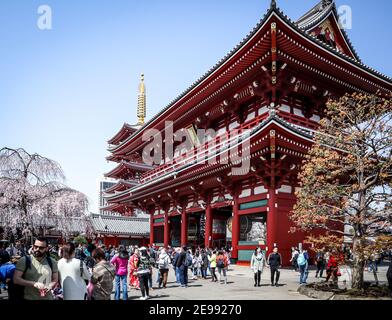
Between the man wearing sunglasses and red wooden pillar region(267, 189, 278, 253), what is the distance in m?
15.0

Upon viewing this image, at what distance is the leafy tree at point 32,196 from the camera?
16.8 m

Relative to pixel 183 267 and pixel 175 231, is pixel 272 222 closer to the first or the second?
pixel 183 267

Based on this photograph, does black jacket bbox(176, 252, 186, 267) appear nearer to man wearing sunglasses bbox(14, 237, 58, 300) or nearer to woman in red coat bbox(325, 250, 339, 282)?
woman in red coat bbox(325, 250, 339, 282)

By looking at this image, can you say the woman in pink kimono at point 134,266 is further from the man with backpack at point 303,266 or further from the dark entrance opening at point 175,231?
the dark entrance opening at point 175,231

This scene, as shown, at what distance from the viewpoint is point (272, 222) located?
64.1ft

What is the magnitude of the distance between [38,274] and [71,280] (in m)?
0.82

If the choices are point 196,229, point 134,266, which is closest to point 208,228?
point 196,229

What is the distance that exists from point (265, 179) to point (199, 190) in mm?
6468

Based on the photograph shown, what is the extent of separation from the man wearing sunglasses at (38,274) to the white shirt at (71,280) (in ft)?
1.51

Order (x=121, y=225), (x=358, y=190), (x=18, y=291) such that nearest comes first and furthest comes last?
(x=18, y=291) → (x=358, y=190) → (x=121, y=225)

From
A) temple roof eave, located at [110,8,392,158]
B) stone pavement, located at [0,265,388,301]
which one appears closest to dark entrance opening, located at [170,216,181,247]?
temple roof eave, located at [110,8,392,158]

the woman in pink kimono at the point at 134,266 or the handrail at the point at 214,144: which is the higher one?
the handrail at the point at 214,144

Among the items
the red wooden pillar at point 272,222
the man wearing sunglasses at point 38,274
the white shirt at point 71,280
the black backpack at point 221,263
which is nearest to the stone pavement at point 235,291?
the black backpack at point 221,263

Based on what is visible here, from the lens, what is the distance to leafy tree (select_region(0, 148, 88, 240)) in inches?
663
